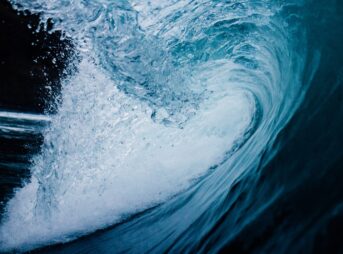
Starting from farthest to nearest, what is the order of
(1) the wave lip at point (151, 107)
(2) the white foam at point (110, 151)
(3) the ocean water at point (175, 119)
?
1. (2) the white foam at point (110, 151)
2. (1) the wave lip at point (151, 107)
3. (3) the ocean water at point (175, 119)

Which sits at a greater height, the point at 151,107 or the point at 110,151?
the point at 151,107

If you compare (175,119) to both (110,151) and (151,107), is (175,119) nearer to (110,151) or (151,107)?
(151,107)

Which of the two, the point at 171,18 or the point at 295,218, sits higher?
the point at 171,18

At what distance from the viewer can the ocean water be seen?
6.25 ft

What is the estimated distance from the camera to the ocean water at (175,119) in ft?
6.25

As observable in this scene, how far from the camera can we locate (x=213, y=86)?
3.08 m

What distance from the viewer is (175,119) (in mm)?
2779

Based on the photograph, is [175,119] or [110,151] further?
[110,151]

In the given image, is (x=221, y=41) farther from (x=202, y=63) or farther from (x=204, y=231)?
(x=204, y=231)

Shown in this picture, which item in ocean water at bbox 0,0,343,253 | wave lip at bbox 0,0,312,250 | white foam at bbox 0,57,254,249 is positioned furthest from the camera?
white foam at bbox 0,57,254,249

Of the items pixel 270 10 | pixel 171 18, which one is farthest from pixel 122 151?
pixel 270 10

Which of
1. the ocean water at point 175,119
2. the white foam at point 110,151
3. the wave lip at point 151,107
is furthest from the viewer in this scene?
the white foam at point 110,151

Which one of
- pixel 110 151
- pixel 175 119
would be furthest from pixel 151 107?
pixel 110 151

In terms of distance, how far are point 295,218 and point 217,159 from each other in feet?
5.36
